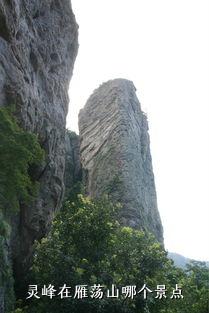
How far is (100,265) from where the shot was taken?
698 inches

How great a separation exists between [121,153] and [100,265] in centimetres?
2008

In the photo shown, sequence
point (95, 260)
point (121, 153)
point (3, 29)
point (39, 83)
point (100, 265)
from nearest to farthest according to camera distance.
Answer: point (100, 265), point (95, 260), point (3, 29), point (39, 83), point (121, 153)

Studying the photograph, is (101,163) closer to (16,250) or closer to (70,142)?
(70,142)

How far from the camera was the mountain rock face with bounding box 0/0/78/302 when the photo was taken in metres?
19.6

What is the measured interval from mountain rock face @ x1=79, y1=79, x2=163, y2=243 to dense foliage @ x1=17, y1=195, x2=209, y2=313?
1137 cm

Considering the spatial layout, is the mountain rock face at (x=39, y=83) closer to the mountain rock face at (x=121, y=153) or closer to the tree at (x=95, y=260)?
the tree at (x=95, y=260)

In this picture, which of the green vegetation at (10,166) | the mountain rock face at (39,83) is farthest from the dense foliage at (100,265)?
the mountain rock face at (39,83)

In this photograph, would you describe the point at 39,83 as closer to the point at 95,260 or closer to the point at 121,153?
the point at 95,260

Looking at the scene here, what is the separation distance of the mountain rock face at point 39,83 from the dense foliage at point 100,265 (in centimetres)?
289

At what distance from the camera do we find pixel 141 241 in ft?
68.0

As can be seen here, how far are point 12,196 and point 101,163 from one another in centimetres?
2389

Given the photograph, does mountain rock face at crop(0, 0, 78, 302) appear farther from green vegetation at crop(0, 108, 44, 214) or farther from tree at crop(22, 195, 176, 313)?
green vegetation at crop(0, 108, 44, 214)

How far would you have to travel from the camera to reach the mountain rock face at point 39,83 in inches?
770

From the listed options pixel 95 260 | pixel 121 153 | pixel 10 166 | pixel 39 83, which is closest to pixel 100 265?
pixel 95 260
